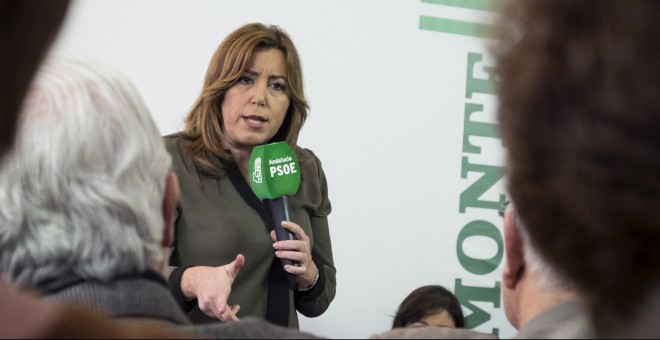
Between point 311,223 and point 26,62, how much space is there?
109 inches

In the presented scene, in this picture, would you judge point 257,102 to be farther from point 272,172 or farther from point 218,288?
point 218,288

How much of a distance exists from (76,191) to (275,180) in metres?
1.63

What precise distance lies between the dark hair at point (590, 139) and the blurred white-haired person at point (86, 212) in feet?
1.24

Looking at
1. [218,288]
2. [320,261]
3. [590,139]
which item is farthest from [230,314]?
[590,139]

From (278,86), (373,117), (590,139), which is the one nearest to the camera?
(590,139)

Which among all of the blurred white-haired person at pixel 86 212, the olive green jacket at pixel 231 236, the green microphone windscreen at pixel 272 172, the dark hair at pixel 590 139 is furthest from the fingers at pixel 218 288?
the dark hair at pixel 590 139

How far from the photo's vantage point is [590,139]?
0.93 m

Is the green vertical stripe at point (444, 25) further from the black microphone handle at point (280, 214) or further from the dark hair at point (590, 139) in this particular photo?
the dark hair at point (590, 139)

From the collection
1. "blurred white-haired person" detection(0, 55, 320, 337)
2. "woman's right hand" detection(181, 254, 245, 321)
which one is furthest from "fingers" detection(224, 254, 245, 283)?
"blurred white-haired person" detection(0, 55, 320, 337)

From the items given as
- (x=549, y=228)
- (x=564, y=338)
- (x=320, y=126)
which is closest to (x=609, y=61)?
(x=549, y=228)

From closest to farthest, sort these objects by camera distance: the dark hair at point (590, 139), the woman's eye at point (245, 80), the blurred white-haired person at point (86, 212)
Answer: the dark hair at point (590, 139)
the blurred white-haired person at point (86, 212)
the woman's eye at point (245, 80)

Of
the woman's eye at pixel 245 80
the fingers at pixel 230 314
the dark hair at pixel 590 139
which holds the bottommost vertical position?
the fingers at pixel 230 314

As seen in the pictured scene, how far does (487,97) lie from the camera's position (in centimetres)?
396

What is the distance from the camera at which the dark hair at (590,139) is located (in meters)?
0.92
